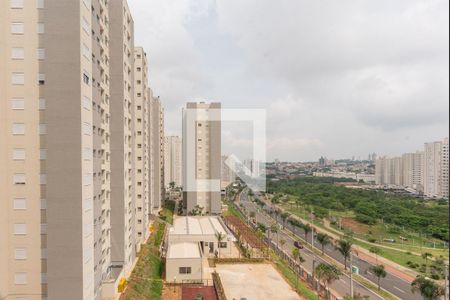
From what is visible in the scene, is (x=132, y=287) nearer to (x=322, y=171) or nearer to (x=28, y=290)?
(x=28, y=290)

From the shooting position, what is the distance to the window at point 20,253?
11.2m

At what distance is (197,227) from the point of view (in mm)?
29859

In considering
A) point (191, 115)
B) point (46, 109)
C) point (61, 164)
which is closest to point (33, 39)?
point (46, 109)

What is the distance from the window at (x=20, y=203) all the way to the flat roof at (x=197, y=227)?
54.5 ft

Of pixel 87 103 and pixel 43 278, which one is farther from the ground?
pixel 87 103

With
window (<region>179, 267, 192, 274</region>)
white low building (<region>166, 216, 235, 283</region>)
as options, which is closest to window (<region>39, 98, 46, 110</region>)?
white low building (<region>166, 216, 235, 283</region>)

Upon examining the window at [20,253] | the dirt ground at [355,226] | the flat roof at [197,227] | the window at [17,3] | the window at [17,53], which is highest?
the window at [17,3]

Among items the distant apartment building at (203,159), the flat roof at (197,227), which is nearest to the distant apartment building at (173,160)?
the distant apartment building at (203,159)

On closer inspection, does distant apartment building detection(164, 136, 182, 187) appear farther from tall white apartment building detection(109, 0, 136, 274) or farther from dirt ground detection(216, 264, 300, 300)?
tall white apartment building detection(109, 0, 136, 274)

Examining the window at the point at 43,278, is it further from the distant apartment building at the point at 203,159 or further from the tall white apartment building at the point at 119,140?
the distant apartment building at the point at 203,159

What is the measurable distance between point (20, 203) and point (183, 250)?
1301cm

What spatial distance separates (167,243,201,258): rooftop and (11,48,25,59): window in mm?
14142

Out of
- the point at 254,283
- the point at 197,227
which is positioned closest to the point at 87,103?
the point at 254,283

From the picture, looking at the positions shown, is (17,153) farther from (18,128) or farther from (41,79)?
(41,79)
